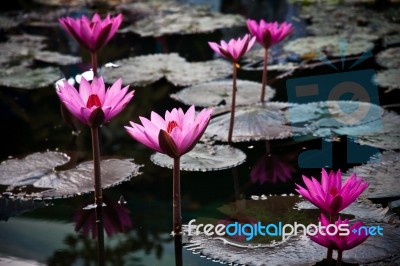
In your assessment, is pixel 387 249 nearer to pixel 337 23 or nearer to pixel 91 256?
pixel 91 256

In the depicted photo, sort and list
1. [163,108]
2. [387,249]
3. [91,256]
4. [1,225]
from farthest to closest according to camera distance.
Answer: [163,108], [1,225], [91,256], [387,249]

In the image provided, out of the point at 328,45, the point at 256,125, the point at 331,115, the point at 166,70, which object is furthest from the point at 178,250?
the point at 328,45

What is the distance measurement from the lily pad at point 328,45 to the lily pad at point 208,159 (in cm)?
129

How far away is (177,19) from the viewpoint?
4293 millimetres

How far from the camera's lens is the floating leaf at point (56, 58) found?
326 cm

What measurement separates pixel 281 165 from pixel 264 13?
2.77m

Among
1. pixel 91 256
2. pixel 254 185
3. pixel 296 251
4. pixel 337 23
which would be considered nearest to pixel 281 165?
pixel 254 185

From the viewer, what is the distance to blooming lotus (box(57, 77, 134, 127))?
1.49 m

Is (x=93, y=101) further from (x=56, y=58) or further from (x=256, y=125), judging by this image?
(x=56, y=58)

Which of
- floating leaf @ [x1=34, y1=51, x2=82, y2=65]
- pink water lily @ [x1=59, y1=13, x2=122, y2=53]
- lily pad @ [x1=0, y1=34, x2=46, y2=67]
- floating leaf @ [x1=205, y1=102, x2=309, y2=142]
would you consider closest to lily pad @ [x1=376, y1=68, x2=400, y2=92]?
floating leaf @ [x1=205, y1=102, x2=309, y2=142]

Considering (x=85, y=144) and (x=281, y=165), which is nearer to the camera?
(x=281, y=165)

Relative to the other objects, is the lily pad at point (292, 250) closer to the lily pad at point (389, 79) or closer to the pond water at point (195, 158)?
the pond water at point (195, 158)

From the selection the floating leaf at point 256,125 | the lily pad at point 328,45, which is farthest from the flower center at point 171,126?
the lily pad at point 328,45

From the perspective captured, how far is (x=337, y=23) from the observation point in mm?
3828
